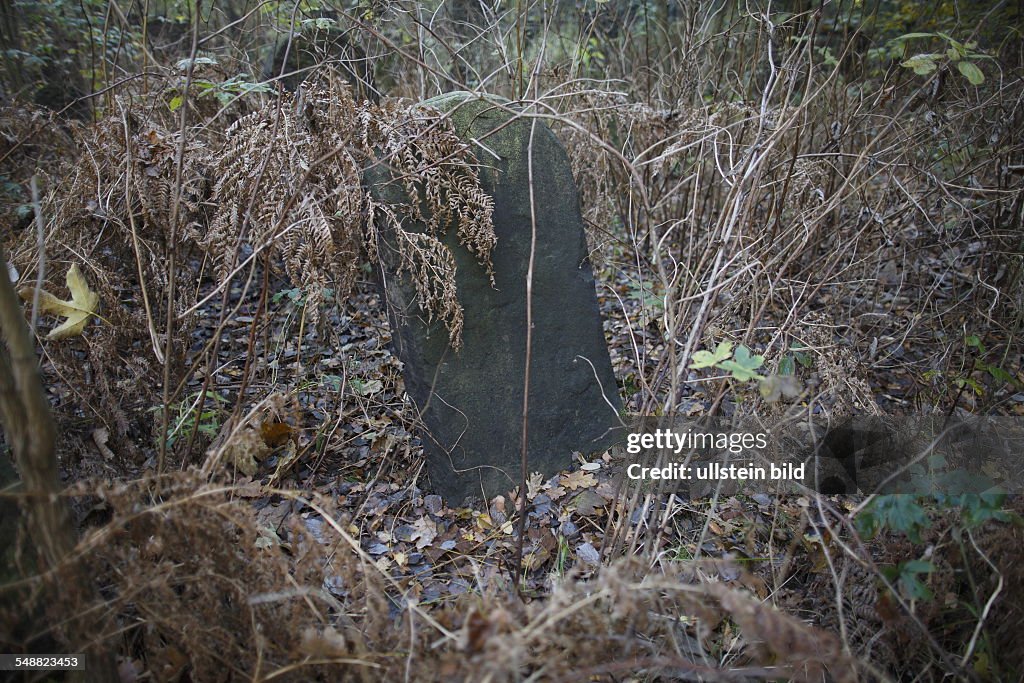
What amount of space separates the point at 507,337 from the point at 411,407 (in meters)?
0.61

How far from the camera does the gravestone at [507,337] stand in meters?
2.66

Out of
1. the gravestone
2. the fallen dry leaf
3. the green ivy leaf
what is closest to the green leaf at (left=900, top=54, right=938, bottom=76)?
the gravestone

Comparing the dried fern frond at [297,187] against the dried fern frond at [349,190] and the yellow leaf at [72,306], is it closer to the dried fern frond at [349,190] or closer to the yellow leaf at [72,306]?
the dried fern frond at [349,190]

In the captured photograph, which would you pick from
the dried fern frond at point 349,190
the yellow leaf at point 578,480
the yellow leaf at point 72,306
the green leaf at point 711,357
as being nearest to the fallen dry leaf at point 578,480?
the yellow leaf at point 578,480

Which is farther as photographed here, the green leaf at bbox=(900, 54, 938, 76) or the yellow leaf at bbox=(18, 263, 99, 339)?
the green leaf at bbox=(900, 54, 938, 76)

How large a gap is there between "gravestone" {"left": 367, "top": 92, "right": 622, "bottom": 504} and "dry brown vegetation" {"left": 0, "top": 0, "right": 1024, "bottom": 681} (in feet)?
0.44

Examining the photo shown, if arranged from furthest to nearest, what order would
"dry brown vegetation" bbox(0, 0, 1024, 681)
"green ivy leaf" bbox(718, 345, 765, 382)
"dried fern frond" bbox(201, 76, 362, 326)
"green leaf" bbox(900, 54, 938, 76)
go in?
"green leaf" bbox(900, 54, 938, 76) → "dried fern frond" bbox(201, 76, 362, 326) → "green ivy leaf" bbox(718, 345, 765, 382) → "dry brown vegetation" bbox(0, 0, 1024, 681)

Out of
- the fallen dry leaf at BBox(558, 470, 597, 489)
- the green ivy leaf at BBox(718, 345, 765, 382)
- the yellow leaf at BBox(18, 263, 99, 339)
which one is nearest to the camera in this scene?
the green ivy leaf at BBox(718, 345, 765, 382)

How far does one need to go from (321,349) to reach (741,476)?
101 inches

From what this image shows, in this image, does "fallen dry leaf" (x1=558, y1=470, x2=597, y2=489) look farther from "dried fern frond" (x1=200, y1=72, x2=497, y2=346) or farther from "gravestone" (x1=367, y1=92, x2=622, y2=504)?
"dried fern frond" (x1=200, y1=72, x2=497, y2=346)

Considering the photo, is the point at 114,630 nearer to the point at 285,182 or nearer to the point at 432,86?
the point at 285,182

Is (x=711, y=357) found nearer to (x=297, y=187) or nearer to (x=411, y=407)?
(x=297, y=187)

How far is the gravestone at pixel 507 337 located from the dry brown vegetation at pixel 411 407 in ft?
0.44

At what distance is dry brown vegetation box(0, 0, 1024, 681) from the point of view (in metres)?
1.54
